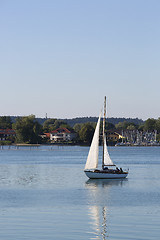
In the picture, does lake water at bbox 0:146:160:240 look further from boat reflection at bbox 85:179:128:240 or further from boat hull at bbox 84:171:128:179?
boat hull at bbox 84:171:128:179

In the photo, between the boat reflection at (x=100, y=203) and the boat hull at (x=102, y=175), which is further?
the boat hull at (x=102, y=175)

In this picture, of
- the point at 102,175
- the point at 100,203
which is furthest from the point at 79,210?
the point at 102,175

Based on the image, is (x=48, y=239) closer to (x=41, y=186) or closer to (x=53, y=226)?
(x=53, y=226)

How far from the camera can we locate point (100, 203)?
5666 cm

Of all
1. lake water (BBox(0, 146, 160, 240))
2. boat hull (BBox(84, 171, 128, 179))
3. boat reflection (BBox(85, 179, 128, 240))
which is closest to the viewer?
lake water (BBox(0, 146, 160, 240))

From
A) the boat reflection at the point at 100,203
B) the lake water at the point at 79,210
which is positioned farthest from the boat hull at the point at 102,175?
the lake water at the point at 79,210

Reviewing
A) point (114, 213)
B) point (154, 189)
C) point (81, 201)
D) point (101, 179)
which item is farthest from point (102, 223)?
point (101, 179)

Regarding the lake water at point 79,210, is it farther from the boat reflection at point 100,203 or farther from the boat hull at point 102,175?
the boat hull at point 102,175

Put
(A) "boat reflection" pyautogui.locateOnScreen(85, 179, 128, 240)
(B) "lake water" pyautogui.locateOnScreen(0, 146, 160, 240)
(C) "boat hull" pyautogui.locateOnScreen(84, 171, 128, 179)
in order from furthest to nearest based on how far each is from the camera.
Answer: (C) "boat hull" pyautogui.locateOnScreen(84, 171, 128, 179)
(A) "boat reflection" pyautogui.locateOnScreen(85, 179, 128, 240)
(B) "lake water" pyautogui.locateOnScreen(0, 146, 160, 240)

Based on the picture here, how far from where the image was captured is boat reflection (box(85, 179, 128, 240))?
4122 cm

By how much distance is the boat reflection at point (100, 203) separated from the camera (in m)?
41.2

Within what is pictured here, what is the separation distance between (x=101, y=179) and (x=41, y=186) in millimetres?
11859

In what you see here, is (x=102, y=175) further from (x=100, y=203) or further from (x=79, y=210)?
(x=79, y=210)

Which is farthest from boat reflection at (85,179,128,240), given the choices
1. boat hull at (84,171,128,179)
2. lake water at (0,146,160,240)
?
boat hull at (84,171,128,179)
